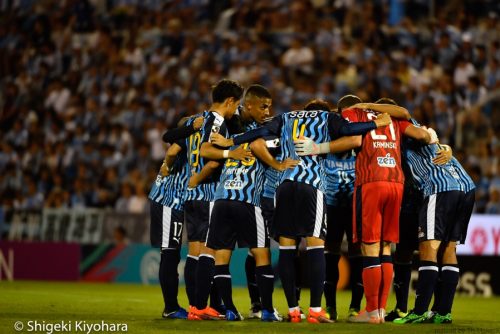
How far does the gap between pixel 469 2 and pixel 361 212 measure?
12.9 meters

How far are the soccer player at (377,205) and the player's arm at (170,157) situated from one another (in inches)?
62.9

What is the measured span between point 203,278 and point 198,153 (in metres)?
1.35

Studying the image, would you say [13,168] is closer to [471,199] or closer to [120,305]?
[120,305]

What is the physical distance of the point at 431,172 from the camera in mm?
11047

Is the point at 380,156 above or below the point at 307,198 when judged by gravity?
above

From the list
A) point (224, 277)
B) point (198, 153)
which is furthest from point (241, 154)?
point (224, 277)

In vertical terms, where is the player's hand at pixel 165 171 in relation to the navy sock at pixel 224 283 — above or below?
above

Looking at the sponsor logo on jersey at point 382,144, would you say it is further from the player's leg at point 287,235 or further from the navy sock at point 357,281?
the navy sock at point 357,281

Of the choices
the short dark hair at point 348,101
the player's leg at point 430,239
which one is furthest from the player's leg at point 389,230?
the short dark hair at point 348,101

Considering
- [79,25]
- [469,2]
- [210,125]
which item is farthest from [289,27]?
[210,125]

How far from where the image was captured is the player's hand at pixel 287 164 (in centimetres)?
1047

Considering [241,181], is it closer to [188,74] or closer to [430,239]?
[430,239]

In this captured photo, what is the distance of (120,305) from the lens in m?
13.5

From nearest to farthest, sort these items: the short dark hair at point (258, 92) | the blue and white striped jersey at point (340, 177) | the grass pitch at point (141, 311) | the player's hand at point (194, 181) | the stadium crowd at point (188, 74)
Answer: the grass pitch at point (141, 311) → the short dark hair at point (258, 92) → the player's hand at point (194, 181) → the blue and white striped jersey at point (340, 177) → the stadium crowd at point (188, 74)
